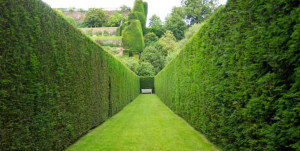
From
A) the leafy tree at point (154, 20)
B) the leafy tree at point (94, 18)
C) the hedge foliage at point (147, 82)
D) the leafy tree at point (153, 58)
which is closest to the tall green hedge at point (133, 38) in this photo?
the leafy tree at point (153, 58)

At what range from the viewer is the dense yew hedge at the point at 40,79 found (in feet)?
10.2

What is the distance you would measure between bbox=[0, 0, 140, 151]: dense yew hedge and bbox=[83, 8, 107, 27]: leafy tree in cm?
8564

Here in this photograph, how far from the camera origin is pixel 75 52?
20.3 feet

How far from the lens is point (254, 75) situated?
3150mm

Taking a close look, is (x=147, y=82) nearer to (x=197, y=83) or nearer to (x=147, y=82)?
(x=147, y=82)

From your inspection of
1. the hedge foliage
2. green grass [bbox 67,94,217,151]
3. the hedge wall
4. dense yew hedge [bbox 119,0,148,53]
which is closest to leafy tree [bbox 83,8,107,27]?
the hedge wall

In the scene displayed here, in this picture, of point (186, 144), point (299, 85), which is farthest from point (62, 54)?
point (299, 85)

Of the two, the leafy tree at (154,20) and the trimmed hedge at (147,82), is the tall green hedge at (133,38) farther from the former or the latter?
the leafy tree at (154,20)

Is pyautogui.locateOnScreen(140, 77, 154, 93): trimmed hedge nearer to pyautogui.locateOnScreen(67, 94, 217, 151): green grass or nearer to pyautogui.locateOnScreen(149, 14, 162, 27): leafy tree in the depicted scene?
pyautogui.locateOnScreen(67, 94, 217, 151): green grass

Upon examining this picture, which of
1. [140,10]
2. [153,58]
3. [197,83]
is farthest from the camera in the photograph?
[140,10]

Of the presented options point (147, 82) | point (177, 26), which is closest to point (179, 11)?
point (177, 26)

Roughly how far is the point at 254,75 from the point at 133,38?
177 ft

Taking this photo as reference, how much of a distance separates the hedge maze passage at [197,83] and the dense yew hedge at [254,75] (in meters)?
0.01

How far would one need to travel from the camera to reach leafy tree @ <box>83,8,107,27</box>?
87.3m
